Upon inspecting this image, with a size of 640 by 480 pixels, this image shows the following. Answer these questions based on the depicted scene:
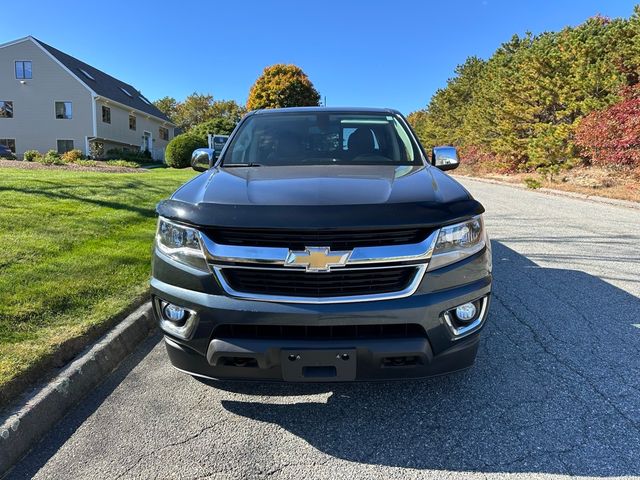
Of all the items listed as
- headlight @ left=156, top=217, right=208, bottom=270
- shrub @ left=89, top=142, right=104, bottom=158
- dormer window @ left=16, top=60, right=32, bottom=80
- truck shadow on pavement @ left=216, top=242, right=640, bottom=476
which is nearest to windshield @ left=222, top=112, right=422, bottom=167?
headlight @ left=156, top=217, right=208, bottom=270

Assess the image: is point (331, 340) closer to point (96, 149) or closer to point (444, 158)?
point (444, 158)

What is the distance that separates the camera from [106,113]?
33906 mm

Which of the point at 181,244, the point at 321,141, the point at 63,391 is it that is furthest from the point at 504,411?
the point at 63,391

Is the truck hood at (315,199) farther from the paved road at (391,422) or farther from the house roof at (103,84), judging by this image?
the house roof at (103,84)

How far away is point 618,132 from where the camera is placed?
48.1 ft

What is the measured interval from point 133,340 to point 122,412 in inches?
37.1

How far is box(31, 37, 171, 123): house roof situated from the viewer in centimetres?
3219

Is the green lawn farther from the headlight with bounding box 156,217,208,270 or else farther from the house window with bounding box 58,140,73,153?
the house window with bounding box 58,140,73,153

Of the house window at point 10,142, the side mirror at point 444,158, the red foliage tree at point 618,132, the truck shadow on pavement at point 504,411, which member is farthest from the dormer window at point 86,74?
the truck shadow on pavement at point 504,411

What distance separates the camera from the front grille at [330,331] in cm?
219

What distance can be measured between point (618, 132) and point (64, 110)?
3356cm

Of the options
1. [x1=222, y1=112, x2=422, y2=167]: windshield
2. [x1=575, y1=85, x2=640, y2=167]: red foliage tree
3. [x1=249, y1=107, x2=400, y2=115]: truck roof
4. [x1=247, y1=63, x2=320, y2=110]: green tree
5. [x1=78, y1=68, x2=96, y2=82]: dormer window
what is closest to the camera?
[x1=222, y1=112, x2=422, y2=167]: windshield

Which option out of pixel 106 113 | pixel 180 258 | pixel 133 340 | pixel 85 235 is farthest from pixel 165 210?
pixel 106 113

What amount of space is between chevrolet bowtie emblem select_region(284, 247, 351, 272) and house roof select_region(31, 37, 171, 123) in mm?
35344
